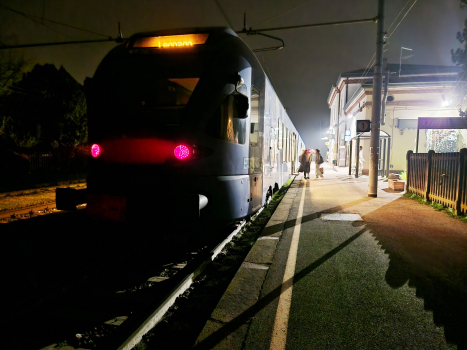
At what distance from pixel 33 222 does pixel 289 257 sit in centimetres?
573

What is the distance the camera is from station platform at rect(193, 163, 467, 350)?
269 cm

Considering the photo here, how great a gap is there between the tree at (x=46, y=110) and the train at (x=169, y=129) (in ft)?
73.9

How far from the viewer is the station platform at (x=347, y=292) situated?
269 centimetres

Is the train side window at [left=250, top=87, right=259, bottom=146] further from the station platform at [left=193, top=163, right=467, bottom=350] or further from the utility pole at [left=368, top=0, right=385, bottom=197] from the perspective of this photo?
the utility pole at [left=368, top=0, right=385, bottom=197]

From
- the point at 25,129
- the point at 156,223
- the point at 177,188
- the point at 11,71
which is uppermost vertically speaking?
the point at 11,71

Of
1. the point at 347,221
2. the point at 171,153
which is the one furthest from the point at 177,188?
the point at 347,221

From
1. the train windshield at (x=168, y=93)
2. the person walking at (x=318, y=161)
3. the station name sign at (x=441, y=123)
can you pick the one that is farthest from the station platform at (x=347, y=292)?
the person walking at (x=318, y=161)

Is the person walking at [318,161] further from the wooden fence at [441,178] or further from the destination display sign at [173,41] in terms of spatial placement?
the destination display sign at [173,41]

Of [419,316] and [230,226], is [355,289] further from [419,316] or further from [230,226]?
[230,226]

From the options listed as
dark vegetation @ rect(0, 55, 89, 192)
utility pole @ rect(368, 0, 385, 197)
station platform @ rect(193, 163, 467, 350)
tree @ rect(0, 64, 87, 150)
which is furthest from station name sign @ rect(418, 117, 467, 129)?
tree @ rect(0, 64, 87, 150)

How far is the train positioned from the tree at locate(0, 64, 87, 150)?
22.5 meters

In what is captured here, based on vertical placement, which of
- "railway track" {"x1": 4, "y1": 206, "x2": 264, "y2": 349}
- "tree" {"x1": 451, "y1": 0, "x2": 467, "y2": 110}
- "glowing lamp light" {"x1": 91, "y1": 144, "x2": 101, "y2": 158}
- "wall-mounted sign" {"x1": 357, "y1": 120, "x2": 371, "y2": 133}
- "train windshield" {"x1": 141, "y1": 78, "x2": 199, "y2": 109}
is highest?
"tree" {"x1": 451, "y1": 0, "x2": 467, "y2": 110}

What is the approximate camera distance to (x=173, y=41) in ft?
15.6

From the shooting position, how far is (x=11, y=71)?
2309 cm
